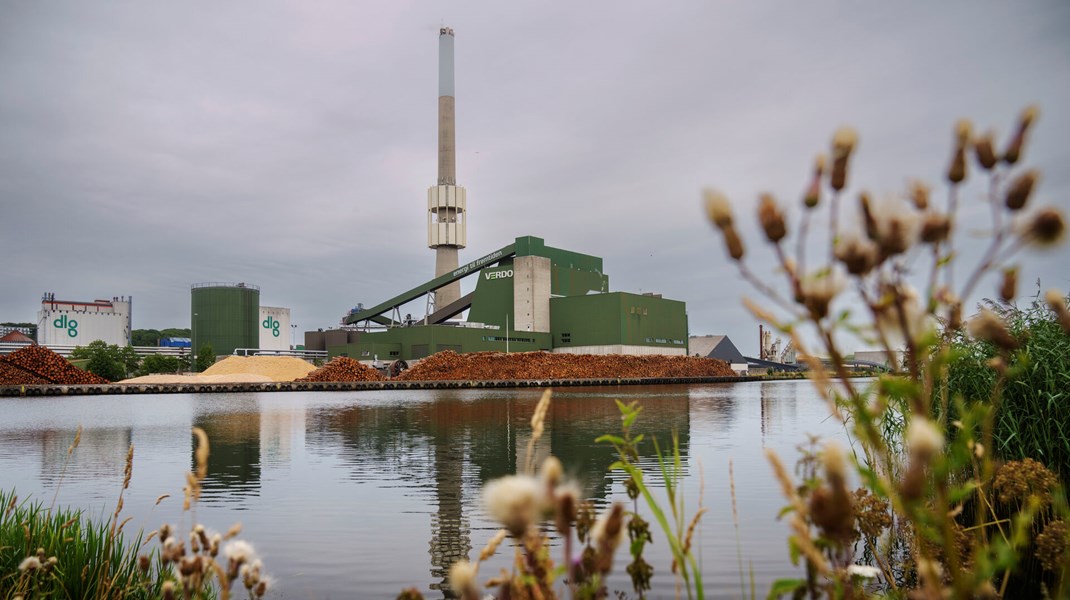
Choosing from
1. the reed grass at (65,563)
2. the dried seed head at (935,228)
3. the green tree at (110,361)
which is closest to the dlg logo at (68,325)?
the green tree at (110,361)

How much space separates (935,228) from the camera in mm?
1181

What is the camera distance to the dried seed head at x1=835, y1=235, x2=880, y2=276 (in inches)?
45.1

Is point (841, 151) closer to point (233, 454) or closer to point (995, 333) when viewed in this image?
point (995, 333)

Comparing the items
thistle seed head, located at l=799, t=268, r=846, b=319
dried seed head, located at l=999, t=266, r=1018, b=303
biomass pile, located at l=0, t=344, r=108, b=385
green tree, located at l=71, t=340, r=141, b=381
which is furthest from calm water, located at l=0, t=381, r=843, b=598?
green tree, located at l=71, t=340, r=141, b=381

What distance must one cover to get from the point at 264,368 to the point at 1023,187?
67116 millimetres

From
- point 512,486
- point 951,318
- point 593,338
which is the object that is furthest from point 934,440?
point 593,338

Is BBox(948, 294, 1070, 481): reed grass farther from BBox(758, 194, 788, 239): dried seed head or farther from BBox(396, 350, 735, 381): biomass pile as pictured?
BBox(396, 350, 735, 381): biomass pile

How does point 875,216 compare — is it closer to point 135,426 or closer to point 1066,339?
point 1066,339

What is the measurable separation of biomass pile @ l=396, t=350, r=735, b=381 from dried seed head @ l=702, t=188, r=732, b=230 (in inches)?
2273

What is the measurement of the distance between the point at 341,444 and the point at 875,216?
16666 millimetres

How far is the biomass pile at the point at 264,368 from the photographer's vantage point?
205ft

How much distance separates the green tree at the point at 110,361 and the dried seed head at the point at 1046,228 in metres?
80.5

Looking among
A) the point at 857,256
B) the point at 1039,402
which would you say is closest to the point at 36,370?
the point at 1039,402

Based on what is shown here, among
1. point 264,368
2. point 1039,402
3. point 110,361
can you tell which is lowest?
point 264,368
